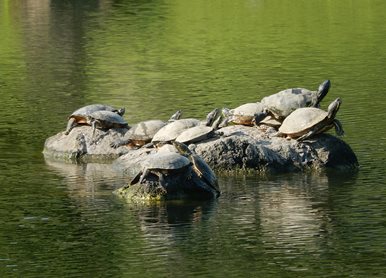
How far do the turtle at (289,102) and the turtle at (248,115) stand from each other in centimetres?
13

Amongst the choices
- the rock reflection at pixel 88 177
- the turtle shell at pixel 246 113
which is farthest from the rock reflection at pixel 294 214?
the rock reflection at pixel 88 177

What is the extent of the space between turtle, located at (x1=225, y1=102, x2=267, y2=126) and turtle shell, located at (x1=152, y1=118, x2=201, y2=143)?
0.91 metres

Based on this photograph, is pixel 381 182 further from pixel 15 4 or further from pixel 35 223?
pixel 15 4

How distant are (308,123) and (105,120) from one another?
10.4ft

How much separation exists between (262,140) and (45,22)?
29.7 m

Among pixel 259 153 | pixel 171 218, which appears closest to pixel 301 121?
pixel 259 153

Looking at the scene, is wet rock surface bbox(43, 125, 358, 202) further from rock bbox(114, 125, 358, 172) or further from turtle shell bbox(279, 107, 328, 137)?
turtle shell bbox(279, 107, 328, 137)

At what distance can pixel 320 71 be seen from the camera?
27734mm

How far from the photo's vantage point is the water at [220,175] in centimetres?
1223

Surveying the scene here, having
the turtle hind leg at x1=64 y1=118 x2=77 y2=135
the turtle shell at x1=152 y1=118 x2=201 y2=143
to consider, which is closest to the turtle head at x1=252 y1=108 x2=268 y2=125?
the turtle shell at x1=152 y1=118 x2=201 y2=143

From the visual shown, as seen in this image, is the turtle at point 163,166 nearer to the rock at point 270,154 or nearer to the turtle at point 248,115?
the rock at point 270,154

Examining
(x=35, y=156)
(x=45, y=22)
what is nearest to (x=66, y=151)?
(x=35, y=156)

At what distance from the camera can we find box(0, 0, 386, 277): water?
12227 millimetres

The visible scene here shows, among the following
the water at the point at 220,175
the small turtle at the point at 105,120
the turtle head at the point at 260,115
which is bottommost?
the water at the point at 220,175
